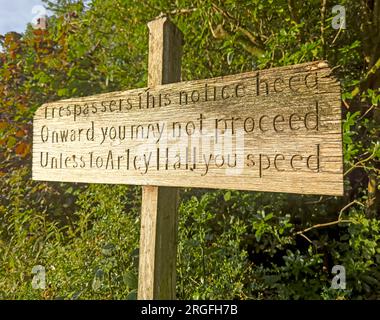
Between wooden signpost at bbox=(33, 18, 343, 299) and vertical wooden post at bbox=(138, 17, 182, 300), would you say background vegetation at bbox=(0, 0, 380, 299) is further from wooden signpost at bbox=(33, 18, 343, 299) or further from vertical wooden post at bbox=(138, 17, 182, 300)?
wooden signpost at bbox=(33, 18, 343, 299)

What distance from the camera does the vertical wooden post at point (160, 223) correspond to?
1.45 meters

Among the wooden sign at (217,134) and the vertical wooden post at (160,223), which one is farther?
the vertical wooden post at (160,223)

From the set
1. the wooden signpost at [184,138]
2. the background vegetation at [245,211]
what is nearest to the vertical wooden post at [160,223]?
the wooden signpost at [184,138]

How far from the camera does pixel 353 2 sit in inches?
93.8

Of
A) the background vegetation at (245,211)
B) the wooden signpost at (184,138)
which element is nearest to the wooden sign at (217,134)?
the wooden signpost at (184,138)

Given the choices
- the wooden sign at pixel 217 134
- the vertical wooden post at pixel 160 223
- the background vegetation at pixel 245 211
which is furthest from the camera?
the background vegetation at pixel 245 211

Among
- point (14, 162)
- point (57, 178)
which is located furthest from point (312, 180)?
point (14, 162)

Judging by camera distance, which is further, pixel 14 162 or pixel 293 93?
pixel 14 162

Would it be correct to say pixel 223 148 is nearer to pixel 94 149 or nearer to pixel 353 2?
pixel 94 149

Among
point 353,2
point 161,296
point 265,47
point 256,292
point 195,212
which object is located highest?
point 353,2

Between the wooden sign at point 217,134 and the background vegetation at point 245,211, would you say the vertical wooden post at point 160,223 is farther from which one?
the background vegetation at point 245,211

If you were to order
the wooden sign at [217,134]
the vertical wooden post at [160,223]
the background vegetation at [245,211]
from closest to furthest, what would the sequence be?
the wooden sign at [217,134] < the vertical wooden post at [160,223] < the background vegetation at [245,211]

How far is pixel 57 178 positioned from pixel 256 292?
1324 mm

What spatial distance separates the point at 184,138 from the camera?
52.1 inches
